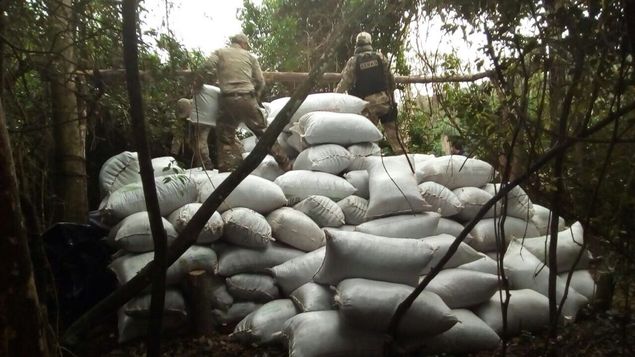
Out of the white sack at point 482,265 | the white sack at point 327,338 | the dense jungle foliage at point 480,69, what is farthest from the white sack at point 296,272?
the dense jungle foliage at point 480,69

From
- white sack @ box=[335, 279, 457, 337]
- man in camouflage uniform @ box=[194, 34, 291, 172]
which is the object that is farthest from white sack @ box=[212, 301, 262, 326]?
man in camouflage uniform @ box=[194, 34, 291, 172]

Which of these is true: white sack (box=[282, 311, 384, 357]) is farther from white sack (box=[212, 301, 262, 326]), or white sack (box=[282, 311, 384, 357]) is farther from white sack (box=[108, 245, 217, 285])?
white sack (box=[108, 245, 217, 285])

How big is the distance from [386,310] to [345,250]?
0.34m

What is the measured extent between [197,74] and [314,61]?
0.44 meters

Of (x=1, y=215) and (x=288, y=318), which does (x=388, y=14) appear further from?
(x=288, y=318)

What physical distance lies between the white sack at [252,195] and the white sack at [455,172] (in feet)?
3.26

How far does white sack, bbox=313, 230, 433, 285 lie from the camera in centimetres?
287

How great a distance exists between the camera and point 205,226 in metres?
3.29

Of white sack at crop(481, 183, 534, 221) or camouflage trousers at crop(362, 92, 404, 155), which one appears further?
camouflage trousers at crop(362, 92, 404, 155)

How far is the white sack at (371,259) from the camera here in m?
2.87

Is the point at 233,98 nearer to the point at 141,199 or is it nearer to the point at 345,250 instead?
the point at 141,199

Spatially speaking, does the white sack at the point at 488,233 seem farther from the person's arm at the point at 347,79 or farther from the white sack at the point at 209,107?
the white sack at the point at 209,107

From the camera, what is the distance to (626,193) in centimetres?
234

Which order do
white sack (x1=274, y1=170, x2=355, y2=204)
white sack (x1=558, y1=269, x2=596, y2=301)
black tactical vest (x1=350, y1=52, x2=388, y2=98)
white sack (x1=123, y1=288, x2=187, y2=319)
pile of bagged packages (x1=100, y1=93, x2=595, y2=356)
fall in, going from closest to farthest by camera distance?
pile of bagged packages (x1=100, y1=93, x2=595, y2=356)
white sack (x1=123, y1=288, x2=187, y2=319)
white sack (x1=558, y1=269, x2=596, y2=301)
white sack (x1=274, y1=170, x2=355, y2=204)
black tactical vest (x1=350, y1=52, x2=388, y2=98)
